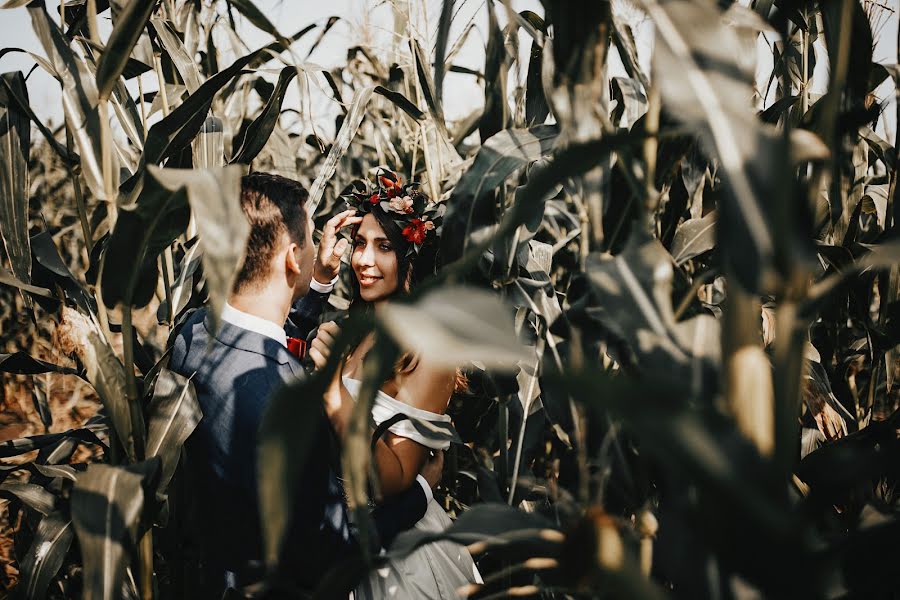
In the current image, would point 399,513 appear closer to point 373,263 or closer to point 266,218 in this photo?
point 266,218

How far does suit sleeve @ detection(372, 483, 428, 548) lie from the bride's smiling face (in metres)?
0.73

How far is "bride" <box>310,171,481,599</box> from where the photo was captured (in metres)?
1.16

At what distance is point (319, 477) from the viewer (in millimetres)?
1069

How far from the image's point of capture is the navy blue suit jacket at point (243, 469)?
42.5 inches

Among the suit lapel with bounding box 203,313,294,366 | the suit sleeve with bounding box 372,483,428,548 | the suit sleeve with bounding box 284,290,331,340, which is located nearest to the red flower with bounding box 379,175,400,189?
the suit sleeve with bounding box 284,290,331,340

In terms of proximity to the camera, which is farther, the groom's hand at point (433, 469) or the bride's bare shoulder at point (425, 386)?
the groom's hand at point (433, 469)

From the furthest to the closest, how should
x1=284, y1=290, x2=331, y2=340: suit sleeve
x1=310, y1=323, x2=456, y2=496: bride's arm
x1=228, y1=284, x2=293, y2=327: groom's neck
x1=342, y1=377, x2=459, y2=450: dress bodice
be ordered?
1. x1=284, y1=290, x2=331, y2=340: suit sleeve
2. x1=228, y1=284, x2=293, y2=327: groom's neck
3. x1=342, y1=377, x2=459, y2=450: dress bodice
4. x1=310, y1=323, x2=456, y2=496: bride's arm

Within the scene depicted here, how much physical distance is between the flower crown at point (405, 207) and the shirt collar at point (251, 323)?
627 millimetres

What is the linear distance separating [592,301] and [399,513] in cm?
74

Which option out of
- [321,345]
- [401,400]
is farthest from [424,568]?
[321,345]

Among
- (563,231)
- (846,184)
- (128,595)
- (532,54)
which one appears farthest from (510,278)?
(128,595)

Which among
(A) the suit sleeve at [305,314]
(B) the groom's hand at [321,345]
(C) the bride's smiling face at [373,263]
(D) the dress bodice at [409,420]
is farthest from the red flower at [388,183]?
(D) the dress bodice at [409,420]

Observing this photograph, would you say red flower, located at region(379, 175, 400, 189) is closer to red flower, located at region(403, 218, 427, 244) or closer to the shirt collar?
red flower, located at region(403, 218, 427, 244)

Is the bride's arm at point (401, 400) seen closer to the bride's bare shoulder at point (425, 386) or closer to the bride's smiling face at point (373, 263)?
the bride's bare shoulder at point (425, 386)
